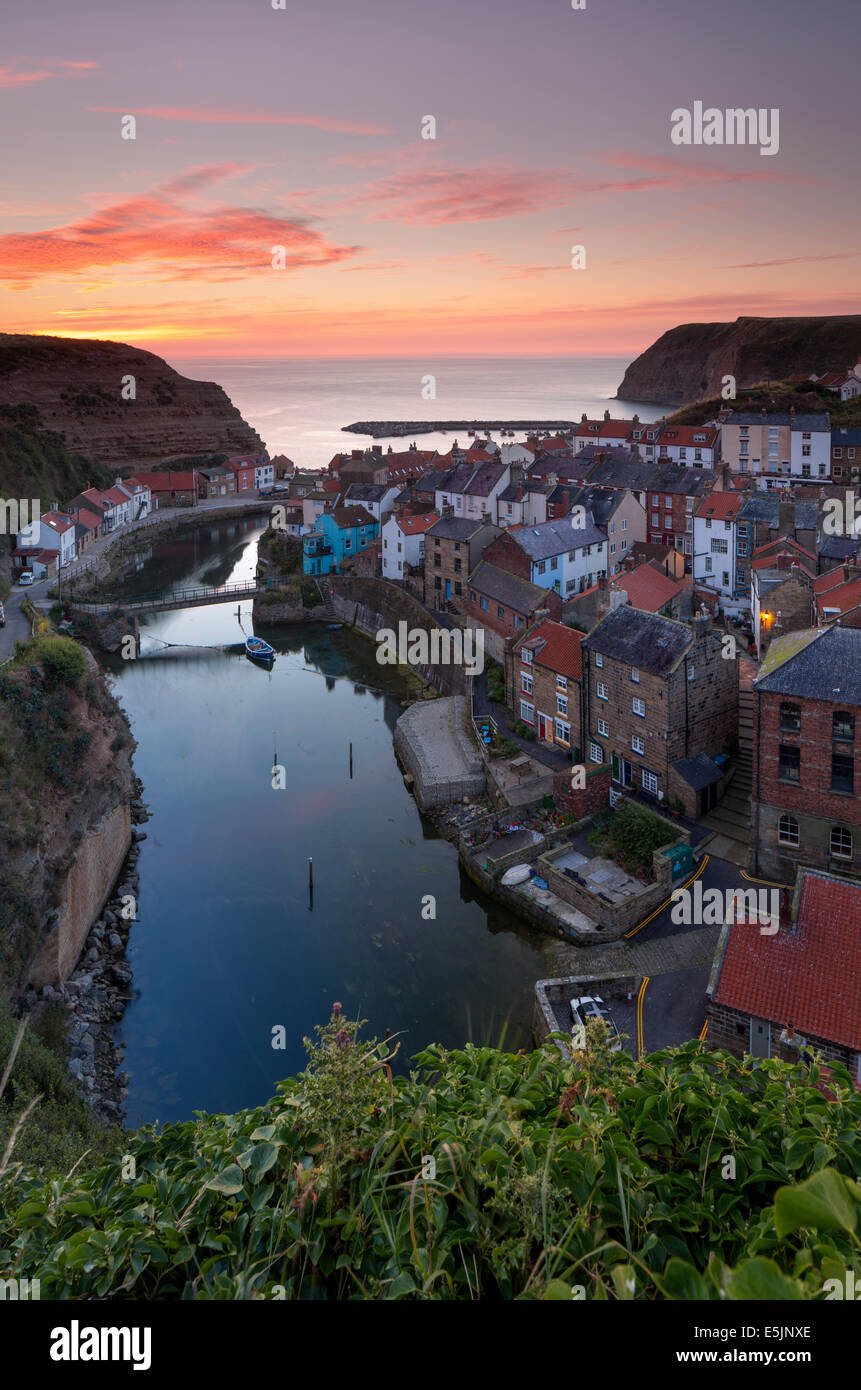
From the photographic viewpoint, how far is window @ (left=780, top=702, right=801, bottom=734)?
16797 millimetres

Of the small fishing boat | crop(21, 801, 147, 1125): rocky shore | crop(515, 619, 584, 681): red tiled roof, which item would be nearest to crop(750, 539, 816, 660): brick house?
crop(515, 619, 584, 681): red tiled roof

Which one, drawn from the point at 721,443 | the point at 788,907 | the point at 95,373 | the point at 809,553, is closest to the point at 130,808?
the point at 788,907

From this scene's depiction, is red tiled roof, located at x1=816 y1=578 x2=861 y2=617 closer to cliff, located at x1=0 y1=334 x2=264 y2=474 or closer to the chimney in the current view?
the chimney

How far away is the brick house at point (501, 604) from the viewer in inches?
1192

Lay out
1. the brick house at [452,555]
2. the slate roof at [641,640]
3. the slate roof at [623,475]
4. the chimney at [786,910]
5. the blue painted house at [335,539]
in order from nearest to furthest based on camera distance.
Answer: the chimney at [786,910] → the slate roof at [641,640] → the brick house at [452,555] → the slate roof at [623,475] → the blue painted house at [335,539]

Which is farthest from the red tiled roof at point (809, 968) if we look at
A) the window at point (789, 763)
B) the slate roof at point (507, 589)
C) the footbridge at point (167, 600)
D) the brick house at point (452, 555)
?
the footbridge at point (167, 600)

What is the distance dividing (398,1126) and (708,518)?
34202mm

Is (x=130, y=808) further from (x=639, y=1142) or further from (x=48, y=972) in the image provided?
(x=639, y=1142)

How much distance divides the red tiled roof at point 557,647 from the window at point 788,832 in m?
7.37

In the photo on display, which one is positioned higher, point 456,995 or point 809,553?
Answer: point 809,553

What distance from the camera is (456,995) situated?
58.2ft

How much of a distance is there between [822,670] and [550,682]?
30.2 feet

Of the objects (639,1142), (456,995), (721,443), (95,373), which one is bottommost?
(456,995)

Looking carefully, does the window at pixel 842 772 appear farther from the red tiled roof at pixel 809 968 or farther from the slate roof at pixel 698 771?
the slate roof at pixel 698 771
